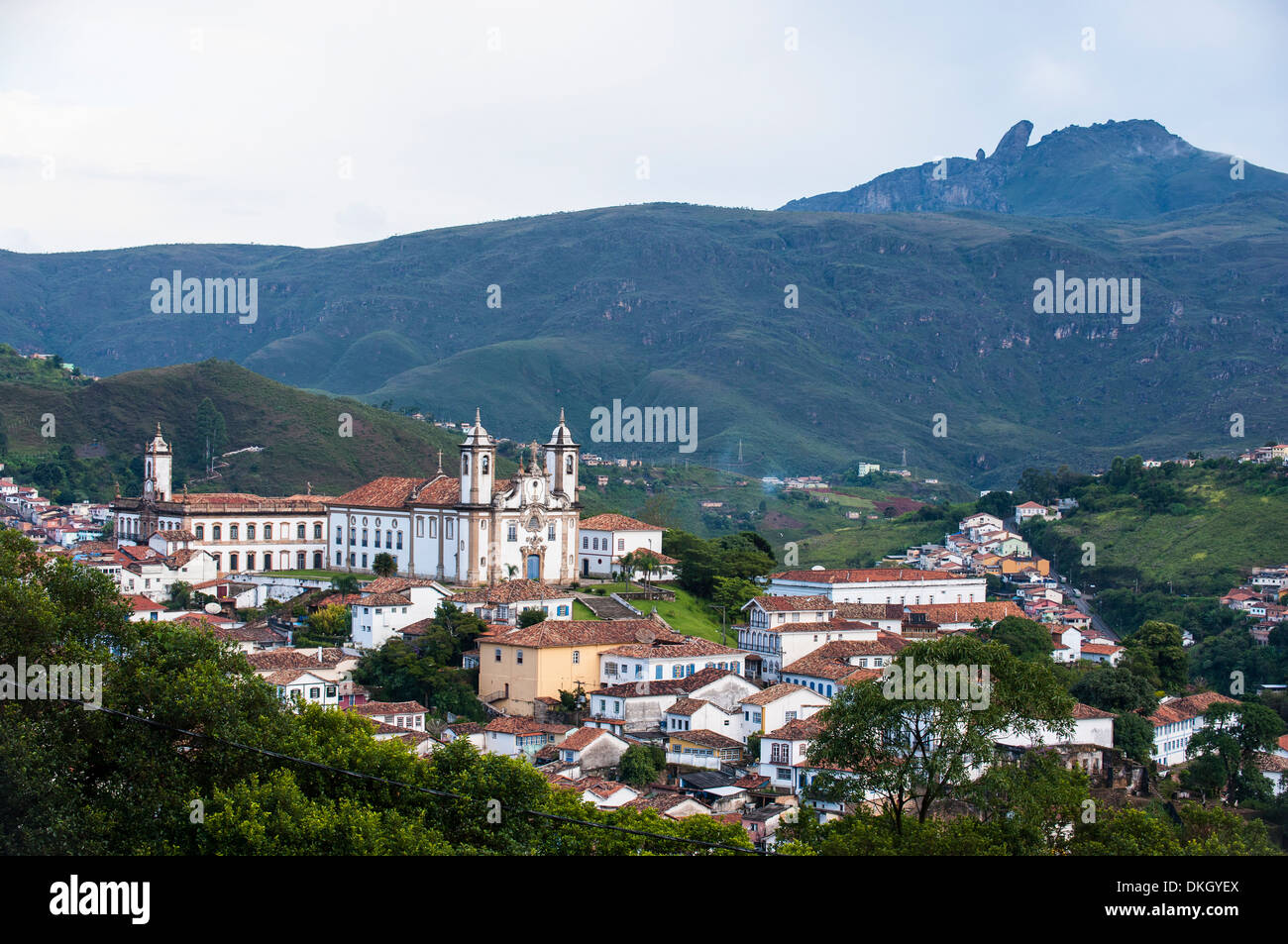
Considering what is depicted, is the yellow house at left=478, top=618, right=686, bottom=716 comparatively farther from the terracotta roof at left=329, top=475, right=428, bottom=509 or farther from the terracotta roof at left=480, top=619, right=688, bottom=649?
the terracotta roof at left=329, top=475, right=428, bottom=509

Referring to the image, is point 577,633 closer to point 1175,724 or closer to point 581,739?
point 581,739

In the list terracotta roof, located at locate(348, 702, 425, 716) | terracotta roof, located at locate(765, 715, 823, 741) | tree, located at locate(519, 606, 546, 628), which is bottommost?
terracotta roof, located at locate(765, 715, 823, 741)

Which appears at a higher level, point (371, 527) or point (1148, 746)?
point (371, 527)

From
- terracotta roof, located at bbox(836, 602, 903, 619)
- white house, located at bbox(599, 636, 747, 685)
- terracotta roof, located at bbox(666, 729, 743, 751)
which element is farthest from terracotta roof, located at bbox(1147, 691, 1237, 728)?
terracotta roof, located at bbox(666, 729, 743, 751)

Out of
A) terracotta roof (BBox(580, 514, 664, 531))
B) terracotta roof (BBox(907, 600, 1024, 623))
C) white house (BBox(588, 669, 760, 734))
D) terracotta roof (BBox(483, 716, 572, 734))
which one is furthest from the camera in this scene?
terracotta roof (BBox(580, 514, 664, 531))

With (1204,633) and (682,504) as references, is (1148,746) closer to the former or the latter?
(1204,633)

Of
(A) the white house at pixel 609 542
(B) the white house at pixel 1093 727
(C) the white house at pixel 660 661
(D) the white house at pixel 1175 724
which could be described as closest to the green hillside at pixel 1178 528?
(D) the white house at pixel 1175 724
